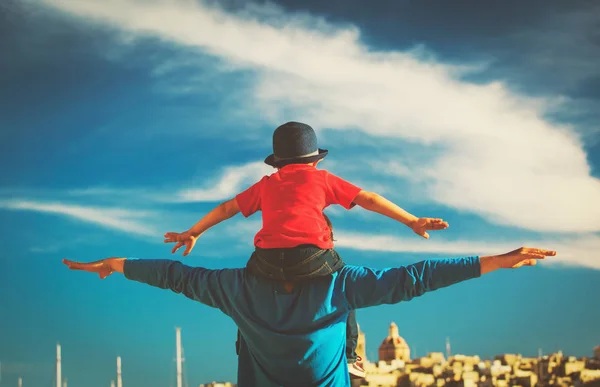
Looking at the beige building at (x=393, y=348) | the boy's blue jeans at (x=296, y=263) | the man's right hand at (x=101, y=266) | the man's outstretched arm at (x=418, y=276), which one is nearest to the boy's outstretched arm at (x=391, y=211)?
the man's outstretched arm at (x=418, y=276)

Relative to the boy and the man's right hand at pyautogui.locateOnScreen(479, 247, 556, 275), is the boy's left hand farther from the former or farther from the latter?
the man's right hand at pyautogui.locateOnScreen(479, 247, 556, 275)

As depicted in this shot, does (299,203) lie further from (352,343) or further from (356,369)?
(356,369)

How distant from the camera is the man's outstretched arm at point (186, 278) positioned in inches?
278

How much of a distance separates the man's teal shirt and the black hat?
0.90 m

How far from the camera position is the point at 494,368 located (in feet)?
165

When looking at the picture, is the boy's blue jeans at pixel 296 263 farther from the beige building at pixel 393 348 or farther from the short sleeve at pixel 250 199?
the beige building at pixel 393 348

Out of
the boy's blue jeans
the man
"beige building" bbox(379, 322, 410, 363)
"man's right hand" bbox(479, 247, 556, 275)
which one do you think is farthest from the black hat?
"beige building" bbox(379, 322, 410, 363)

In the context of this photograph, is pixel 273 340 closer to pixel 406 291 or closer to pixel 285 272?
pixel 285 272

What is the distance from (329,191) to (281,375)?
1436 millimetres

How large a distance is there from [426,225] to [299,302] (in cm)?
113

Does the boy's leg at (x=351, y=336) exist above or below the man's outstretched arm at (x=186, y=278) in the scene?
below

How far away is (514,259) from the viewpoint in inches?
253

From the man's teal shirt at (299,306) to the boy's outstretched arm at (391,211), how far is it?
28cm

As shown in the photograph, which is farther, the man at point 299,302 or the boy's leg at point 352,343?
the boy's leg at point 352,343
